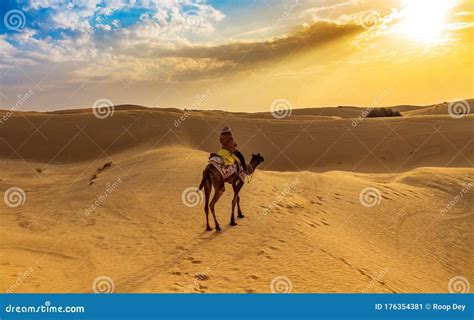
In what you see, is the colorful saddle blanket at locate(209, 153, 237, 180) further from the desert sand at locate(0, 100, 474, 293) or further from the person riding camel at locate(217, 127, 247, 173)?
the desert sand at locate(0, 100, 474, 293)

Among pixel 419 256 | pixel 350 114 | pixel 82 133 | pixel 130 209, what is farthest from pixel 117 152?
pixel 350 114

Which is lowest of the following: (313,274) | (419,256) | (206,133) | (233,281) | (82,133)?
(233,281)

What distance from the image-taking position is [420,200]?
13602 mm

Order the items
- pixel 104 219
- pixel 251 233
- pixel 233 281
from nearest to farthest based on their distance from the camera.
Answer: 1. pixel 233 281
2. pixel 251 233
3. pixel 104 219

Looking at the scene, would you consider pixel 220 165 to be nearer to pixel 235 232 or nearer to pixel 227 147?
pixel 227 147

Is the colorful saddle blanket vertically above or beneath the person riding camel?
beneath

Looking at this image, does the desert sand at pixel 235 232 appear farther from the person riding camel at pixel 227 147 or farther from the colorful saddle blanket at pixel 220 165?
the person riding camel at pixel 227 147

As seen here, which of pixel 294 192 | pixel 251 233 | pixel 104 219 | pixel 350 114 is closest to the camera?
pixel 251 233

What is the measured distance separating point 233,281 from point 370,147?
75.8ft

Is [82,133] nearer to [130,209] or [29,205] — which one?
[29,205]

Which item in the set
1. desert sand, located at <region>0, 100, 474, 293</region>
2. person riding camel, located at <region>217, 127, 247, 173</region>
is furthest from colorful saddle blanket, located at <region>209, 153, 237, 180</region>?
desert sand, located at <region>0, 100, 474, 293</region>

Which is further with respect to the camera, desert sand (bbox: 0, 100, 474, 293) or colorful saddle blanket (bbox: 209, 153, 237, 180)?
colorful saddle blanket (bbox: 209, 153, 237, 180)

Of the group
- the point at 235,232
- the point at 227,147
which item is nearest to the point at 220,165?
the point at 227,147

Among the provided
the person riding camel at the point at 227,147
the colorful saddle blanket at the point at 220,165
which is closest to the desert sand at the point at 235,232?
the colorful saddle blanket at the point at 220,165
